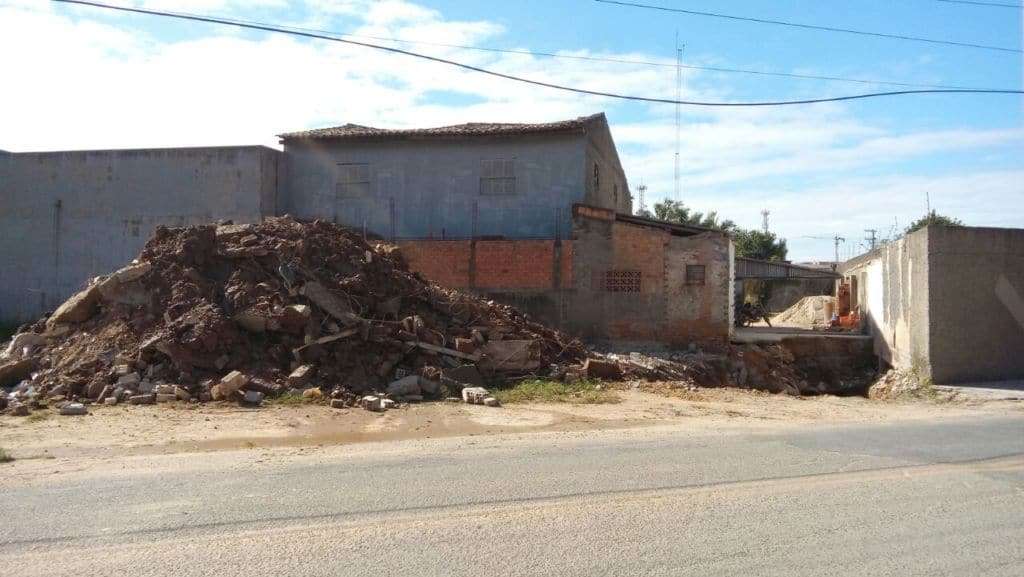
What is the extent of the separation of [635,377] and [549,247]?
5.67 meters

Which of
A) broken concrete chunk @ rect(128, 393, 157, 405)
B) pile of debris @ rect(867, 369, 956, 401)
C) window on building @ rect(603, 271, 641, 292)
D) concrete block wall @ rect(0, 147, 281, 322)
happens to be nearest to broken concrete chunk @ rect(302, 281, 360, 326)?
broken concrete chunk @ rect(128, 393, 157, 405)

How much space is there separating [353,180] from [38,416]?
13844 mm

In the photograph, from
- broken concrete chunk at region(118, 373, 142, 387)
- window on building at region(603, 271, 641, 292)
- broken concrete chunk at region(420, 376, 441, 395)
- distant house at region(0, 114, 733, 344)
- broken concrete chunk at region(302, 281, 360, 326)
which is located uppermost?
distant house at region(0, 114, 733, 344)

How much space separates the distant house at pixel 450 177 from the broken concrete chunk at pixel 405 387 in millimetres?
9894

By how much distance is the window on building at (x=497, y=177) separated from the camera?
22.2 metres

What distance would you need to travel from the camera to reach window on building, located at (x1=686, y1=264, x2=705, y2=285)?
19375 mm

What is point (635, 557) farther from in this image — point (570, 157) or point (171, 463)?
point (570, 157)

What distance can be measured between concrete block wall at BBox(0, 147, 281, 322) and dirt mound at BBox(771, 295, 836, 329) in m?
21.9

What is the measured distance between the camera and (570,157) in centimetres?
2180

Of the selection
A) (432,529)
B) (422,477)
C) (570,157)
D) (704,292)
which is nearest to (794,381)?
(704,292)

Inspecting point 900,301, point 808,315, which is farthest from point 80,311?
point 808,315

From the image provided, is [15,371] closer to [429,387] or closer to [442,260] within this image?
[429,387]

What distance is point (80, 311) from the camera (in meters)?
14.0

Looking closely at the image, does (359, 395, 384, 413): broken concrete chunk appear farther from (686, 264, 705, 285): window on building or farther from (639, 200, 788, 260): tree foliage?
(639, 200, 788, 260): tree foliage
